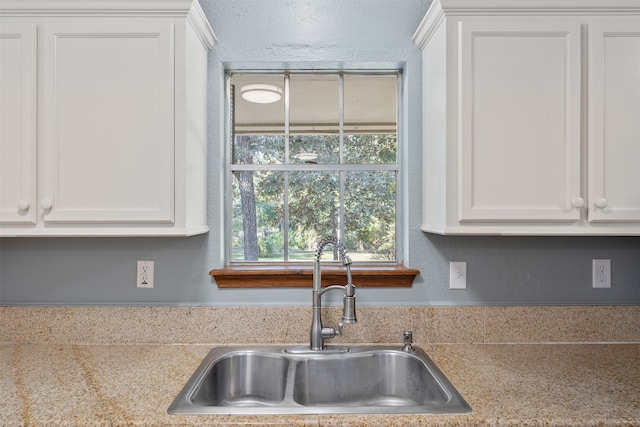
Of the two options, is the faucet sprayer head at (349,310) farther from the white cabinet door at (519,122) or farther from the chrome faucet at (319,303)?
the white cabinet door at (519,122)

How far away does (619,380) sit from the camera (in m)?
1.25

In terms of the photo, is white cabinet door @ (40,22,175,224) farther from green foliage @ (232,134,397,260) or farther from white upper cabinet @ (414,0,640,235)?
white upper cabinet @ (414,0,640,235)

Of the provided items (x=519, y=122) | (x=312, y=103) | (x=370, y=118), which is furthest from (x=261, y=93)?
(x=519, y=122)

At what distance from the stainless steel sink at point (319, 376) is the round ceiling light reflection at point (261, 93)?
105 cm

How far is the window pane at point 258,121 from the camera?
5.83 feet

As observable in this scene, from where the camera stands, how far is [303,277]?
5.32 ft

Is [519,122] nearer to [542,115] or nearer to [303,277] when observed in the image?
[542,115]

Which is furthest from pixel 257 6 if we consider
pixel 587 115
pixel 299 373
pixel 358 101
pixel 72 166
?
pixel 299 373

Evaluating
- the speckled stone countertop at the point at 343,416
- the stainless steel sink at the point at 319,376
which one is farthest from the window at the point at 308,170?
the speckled stone countertop at the point at 343,416

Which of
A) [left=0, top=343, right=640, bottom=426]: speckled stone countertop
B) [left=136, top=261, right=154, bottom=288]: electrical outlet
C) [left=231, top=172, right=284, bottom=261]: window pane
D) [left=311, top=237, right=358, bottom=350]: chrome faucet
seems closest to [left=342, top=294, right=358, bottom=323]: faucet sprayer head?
[left=311, top=237, right=358, bottom=350]: chrome faucet

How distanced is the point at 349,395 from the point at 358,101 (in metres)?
1.21

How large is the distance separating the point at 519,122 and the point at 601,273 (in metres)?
0.79

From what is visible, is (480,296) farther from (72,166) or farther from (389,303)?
(72,166)

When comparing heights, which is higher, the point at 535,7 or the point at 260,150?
the point at 535,7
